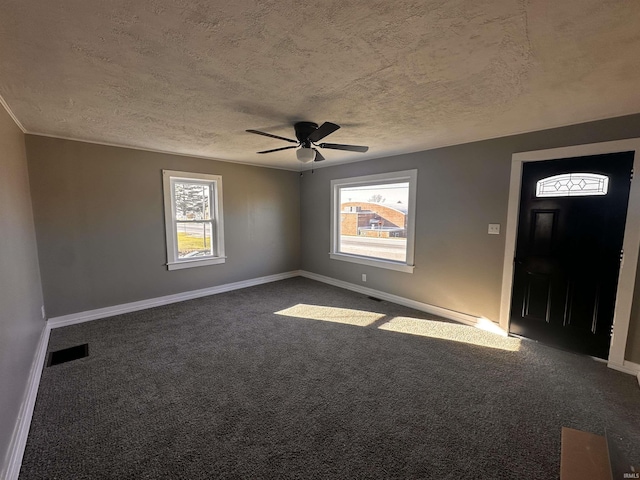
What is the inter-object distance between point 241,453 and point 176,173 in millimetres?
3876

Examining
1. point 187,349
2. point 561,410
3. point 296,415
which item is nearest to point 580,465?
point 561,410

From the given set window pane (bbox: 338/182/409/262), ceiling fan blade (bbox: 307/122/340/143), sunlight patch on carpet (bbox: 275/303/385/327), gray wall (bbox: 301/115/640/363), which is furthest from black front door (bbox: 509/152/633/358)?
ceiling fan blade (bbox: 307/122/340/143)

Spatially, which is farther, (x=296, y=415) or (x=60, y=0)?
(x=296, y=415)

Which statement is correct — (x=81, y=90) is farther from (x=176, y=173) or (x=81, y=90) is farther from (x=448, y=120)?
(x=448, y=120)

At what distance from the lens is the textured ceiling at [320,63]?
1248 millimetres

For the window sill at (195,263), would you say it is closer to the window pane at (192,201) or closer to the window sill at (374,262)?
the window pane at (192,201)

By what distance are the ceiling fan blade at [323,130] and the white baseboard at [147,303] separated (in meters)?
3.30

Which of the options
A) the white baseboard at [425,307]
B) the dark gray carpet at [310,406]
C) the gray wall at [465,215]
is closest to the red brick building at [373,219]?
the gray wall at [465,215]

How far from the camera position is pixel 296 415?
78.2 inches

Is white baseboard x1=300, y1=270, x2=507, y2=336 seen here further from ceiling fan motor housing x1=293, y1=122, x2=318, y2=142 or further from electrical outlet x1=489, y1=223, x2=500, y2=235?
ceiling fan motor housing x1=293, y1=122, x2=318, y2=142

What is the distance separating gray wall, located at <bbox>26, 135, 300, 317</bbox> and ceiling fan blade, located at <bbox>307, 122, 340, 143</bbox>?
8.59ft

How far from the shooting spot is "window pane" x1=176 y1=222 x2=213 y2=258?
4.51 meters

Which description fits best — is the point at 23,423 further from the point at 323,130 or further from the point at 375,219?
the point at 375,219

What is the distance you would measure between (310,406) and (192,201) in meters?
3.77
